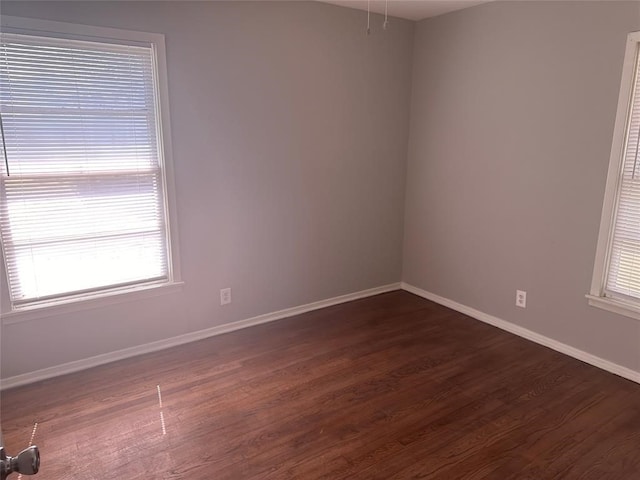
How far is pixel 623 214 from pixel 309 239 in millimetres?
2183

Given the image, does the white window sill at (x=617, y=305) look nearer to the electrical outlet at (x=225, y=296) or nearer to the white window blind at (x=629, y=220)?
the white window blind at (x=629, y=220)

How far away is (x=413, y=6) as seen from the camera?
333 centimetres

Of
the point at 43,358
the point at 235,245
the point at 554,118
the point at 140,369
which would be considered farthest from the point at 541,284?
the point at 43,358

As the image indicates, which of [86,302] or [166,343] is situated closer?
[86,302]

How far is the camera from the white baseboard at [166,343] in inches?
104

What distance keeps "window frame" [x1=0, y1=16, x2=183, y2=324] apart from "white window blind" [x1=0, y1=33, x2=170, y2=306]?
0.11ft

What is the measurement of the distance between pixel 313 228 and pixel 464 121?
4.95 ft

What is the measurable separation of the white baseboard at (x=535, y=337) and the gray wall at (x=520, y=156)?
4 centimetres

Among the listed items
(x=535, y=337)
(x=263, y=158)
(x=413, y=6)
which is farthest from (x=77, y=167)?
(x=535, y=337)

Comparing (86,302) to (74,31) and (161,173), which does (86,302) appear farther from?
(74,31)

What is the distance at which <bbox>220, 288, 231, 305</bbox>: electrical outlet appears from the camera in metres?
3.27

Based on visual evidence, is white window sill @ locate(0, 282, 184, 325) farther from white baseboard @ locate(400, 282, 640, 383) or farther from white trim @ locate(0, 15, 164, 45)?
white baseboard @ locate(400, 282, 640, 383)

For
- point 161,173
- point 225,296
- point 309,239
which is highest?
point 161,173

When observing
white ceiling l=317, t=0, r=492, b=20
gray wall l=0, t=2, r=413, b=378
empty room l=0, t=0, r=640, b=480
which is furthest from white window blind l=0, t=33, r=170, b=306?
white ceiling l=317, t=0, r=492, b=20
